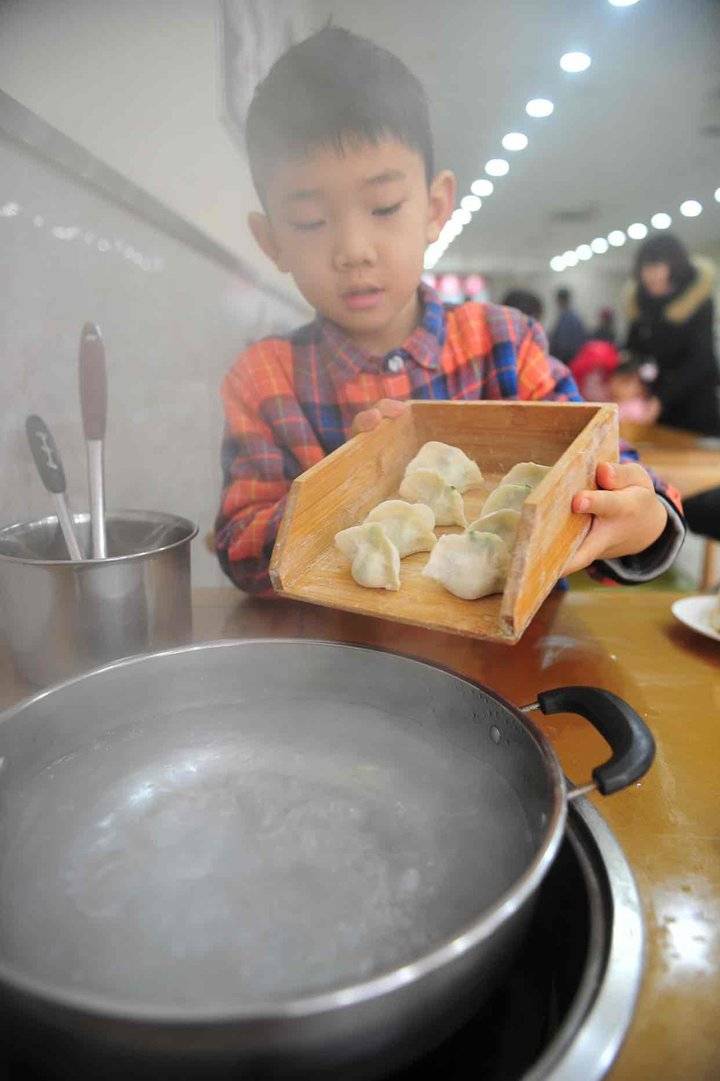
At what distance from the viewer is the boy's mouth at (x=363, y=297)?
4.25 ft

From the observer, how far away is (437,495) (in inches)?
40.1

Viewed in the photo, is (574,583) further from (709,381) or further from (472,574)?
(472,574)

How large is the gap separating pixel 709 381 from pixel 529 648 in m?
1.20

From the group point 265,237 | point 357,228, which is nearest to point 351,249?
point 357,228

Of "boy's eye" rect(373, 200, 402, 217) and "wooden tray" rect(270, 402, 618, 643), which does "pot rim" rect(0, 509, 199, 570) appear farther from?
"boy's eye" rect(373, 200, 402, 217)

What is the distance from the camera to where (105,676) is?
0.85 meters

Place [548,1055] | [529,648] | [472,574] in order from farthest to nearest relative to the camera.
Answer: [529,648]
[472,574]
[548,1055]

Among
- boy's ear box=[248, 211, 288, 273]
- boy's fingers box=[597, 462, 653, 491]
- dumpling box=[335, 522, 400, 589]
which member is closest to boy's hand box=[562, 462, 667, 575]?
boy's fingers box=[597, 462, 653, 491]

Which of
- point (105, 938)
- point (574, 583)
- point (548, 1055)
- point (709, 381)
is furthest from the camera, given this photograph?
point (574, 583)

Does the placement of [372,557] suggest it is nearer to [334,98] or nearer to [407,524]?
[407,524]

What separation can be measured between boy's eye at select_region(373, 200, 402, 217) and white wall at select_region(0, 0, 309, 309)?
22cm

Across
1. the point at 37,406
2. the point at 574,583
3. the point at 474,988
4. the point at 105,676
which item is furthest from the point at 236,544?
the point at 574,583

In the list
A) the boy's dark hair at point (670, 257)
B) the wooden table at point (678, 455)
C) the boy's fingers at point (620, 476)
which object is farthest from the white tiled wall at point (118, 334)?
the wooden table at point (678, 455)

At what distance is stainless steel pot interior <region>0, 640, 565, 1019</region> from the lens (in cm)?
59
